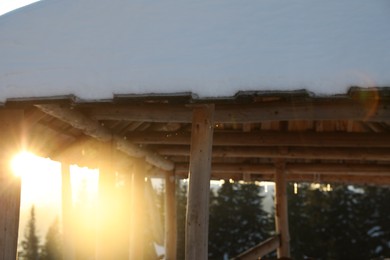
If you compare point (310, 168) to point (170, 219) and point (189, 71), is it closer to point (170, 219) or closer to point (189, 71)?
point (170, 219)

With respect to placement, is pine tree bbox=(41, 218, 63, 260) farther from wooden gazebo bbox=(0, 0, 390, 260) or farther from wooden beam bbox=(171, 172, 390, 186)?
wooden gazebo bbox=(0, 0, 390, 260)

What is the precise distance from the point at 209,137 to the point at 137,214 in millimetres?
5391

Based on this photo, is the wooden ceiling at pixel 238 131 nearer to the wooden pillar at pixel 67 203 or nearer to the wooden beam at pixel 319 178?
the wooden beam at pixel 319 178

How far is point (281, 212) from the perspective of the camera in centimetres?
1034

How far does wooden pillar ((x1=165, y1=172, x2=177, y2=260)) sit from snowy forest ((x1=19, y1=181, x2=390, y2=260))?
1285 cm

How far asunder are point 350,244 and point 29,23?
22703mm

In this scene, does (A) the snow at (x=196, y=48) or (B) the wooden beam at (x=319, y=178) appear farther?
(B) the wooden beam at (x=319, y=178)

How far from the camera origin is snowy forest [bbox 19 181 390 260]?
25375 millimetres

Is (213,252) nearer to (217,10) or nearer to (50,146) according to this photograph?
(50,146)

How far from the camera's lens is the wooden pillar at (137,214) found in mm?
9680

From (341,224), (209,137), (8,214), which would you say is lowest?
(341,224)

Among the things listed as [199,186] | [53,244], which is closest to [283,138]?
[199,186]

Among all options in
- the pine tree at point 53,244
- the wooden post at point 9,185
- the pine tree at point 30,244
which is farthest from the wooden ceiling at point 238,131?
the pine tree at point 30,244

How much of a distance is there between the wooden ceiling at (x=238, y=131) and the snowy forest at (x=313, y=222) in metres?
12.7
